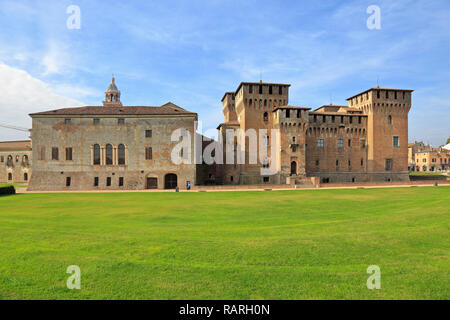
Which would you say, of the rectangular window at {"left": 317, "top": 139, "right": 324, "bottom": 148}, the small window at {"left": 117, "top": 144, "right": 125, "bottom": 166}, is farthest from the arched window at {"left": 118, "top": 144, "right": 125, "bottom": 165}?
the rectangular window at {"left": 317, "top": 139, "right": 324, "bottom": 148}

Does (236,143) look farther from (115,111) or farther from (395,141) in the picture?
(395,141)

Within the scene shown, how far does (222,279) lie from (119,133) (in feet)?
130

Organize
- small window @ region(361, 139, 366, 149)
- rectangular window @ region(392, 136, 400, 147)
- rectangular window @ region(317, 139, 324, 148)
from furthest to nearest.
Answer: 1. small window @ region(361, 139, 366, 149)
2. rectangular window @ region(392, 136, 400, 147)
3. rectangular window @ region(317, 139, 324, 148)

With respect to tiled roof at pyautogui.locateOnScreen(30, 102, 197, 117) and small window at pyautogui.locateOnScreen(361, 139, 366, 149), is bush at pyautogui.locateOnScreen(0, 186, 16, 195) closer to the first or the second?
tiled roof at pyautogui.locateOnScreen(30, 102, 197, 117)

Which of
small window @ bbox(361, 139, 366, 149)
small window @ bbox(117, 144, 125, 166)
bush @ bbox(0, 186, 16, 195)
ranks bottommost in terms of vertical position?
bush @ bbox(0, 186, 16, 195)

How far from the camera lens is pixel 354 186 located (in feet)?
137

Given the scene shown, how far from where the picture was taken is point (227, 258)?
26.7 feet

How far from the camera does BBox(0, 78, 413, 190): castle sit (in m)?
41.7

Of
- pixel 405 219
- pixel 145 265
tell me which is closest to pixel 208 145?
pixel 405 219

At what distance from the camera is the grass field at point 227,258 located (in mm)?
6070

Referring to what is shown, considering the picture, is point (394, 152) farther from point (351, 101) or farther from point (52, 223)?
point (52, 223)

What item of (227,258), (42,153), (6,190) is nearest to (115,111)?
(42,153)

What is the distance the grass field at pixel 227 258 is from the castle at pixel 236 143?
1049 inches

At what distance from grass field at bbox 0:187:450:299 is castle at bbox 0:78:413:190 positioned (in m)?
26.6
